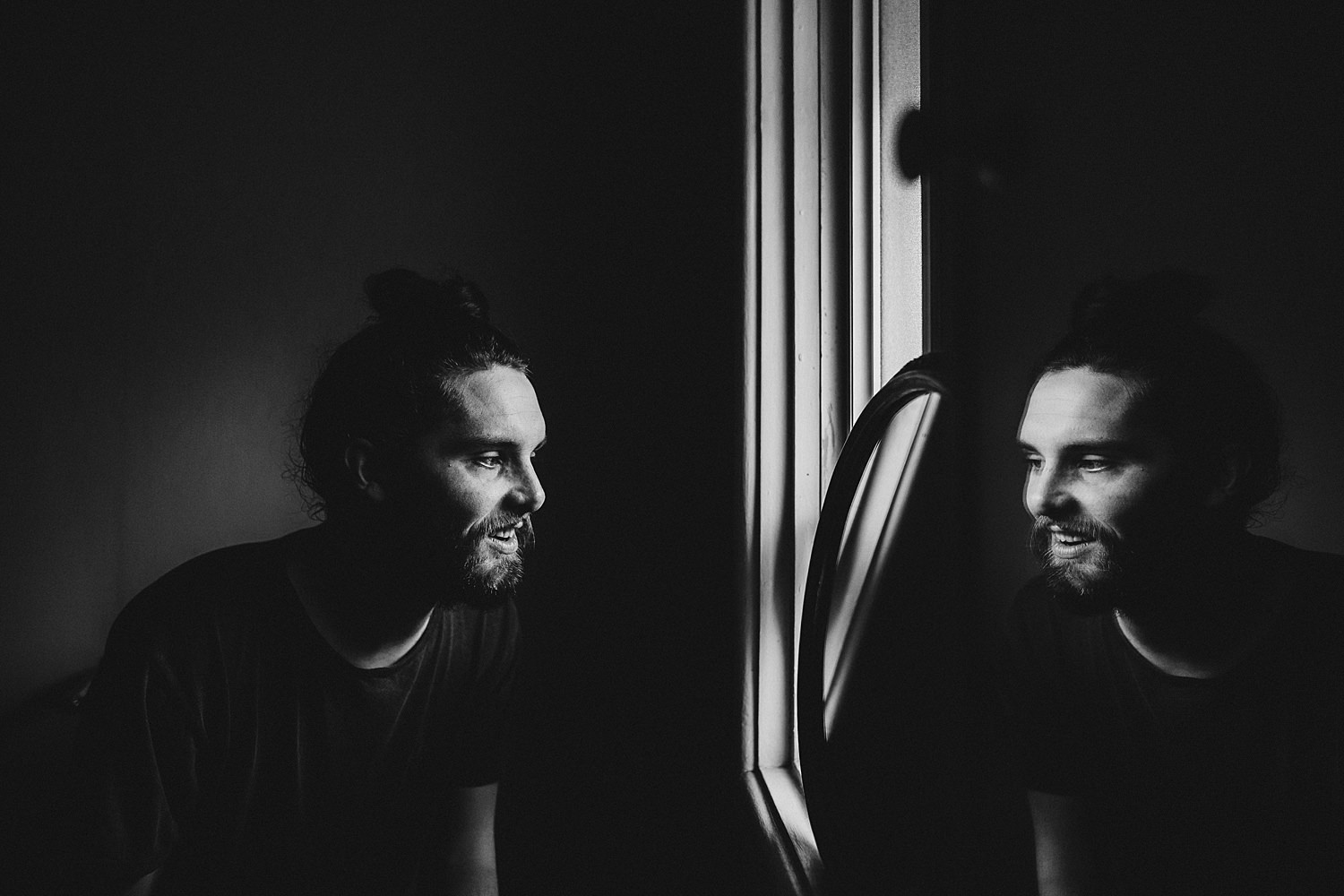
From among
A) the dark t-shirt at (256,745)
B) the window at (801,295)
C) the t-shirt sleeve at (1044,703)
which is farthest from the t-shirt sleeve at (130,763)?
the t-shirt sleeve at (1044,703)

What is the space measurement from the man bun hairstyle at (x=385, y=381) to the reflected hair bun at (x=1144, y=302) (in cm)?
51

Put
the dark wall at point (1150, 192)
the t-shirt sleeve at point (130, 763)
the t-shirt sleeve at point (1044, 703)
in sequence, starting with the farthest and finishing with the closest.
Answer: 1. the t-shirt sleeve at point (130, 763)
2. the t-shirt sleeve at point (1044, 703)
3. the dark wall at point (1150, 192)

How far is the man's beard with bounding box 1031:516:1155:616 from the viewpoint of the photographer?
13.9 inches

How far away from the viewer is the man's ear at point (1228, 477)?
32 cm

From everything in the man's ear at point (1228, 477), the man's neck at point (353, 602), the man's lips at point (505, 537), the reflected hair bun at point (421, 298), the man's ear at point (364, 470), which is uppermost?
the reflected hair bun at point (421, 298)

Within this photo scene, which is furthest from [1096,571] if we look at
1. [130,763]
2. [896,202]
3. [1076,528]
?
[130,763]

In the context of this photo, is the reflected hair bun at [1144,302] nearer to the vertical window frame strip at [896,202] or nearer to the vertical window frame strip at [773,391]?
the vertical window frame strip at [896,202]

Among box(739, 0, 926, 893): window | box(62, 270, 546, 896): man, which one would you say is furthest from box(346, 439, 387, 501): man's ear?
box(739, 0, 926, 893): window

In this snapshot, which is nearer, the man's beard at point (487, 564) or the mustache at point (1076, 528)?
the mustache at point (1076, 528)

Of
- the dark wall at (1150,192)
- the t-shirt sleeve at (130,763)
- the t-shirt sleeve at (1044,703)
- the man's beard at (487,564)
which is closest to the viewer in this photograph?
the dark wall at (1150,192)

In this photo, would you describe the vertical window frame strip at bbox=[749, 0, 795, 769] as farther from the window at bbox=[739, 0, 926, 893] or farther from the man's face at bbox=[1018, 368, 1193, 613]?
the man's face at bbox=[1018, 368, 1193, 613]

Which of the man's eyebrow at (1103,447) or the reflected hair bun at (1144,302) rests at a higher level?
the reflected hair bun at (1144,302)

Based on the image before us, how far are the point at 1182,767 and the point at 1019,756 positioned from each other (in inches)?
4.7

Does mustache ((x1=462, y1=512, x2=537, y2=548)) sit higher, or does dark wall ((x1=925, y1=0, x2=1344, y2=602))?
dark wall ((x1=925, y1=0, x2=1344, y2=602))
